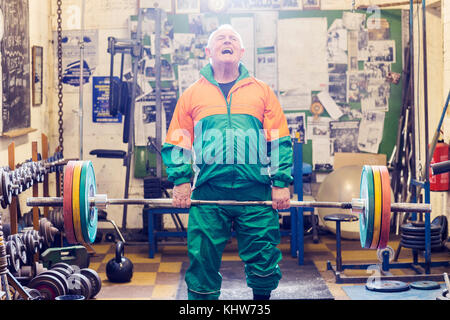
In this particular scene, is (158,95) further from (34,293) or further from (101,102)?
(34,293)

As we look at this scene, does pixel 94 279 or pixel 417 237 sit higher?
pixel 417 237

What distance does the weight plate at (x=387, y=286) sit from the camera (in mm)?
4570

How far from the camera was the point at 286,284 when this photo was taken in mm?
4801

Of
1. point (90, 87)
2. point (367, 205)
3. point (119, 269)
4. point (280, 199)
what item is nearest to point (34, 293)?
point (119, 269)

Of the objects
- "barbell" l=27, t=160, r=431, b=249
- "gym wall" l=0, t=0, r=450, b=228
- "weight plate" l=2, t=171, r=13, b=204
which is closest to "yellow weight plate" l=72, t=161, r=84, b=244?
"barbell" l=27, t=160, r=431, b=249

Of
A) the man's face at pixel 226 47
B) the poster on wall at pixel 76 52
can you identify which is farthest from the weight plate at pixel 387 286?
the poster on wall at pixel 76 52

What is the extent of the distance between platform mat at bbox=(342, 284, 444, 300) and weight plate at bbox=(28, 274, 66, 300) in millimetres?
1717

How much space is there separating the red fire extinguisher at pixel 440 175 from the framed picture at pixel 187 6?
230 cm

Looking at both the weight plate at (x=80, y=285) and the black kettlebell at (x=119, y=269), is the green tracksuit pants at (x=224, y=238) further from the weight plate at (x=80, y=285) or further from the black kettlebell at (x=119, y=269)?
the black kettlebell at (x=119, y=269)

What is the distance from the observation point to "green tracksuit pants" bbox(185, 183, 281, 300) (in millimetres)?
3486

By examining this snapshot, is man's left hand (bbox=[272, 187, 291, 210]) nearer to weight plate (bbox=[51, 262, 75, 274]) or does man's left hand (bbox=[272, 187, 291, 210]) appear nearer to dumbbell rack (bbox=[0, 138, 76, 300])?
dumbbell rack (bbox=[0, 138, 76, 300])

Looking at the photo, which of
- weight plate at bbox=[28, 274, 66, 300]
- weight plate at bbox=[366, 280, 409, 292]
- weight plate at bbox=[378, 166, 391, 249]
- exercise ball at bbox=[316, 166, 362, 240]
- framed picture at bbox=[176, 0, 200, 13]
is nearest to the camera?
weight plate at bbox=[378, 166, 391, 249]

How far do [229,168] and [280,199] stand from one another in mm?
280
